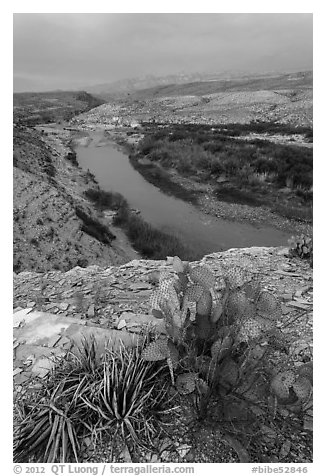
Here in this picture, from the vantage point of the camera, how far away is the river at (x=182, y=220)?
11.1 meters

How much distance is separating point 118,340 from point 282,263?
3.79 metres

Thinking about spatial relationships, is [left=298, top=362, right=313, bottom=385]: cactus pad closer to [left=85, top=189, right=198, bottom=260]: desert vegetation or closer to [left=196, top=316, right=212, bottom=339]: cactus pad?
[left=196, top=316, right=212, bottom=339]: cactus pad

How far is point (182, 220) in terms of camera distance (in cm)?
1324

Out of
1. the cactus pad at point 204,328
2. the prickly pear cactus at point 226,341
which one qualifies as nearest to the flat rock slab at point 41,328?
the prickly pear cactus at point 226,341

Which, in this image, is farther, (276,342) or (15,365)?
(15,365)

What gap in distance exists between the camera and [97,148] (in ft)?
101

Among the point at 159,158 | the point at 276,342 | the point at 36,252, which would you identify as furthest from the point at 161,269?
the point at 159,158

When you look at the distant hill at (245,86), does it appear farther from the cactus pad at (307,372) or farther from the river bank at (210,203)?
the cactus pad at (307,372)

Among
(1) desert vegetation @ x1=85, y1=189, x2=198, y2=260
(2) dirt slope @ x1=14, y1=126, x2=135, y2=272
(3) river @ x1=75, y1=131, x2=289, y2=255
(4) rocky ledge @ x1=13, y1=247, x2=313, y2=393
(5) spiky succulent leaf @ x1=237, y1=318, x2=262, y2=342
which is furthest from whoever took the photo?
(3) river @ x1=75, y1=131, x2=289, y2=255

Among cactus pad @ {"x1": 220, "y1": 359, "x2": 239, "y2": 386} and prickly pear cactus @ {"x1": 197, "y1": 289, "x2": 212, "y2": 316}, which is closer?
cactus pad @ {"x1": 220, "y1": 359, "x2": 239, "y2": 386}

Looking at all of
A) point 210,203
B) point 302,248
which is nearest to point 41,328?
point 302,248

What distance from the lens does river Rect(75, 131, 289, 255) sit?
11.1 meters

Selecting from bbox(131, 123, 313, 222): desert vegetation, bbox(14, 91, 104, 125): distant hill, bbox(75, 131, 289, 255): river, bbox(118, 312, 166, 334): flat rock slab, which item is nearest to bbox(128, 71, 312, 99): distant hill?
bbox(14, 91, 104, 125): distant hill
